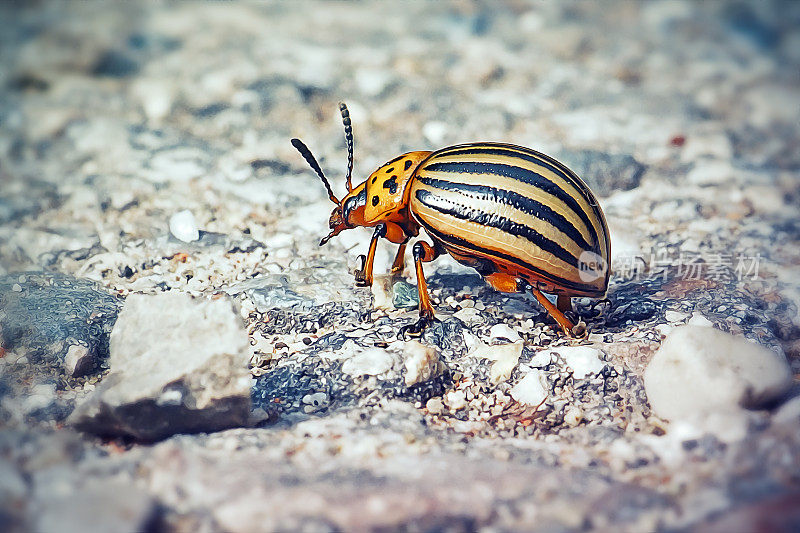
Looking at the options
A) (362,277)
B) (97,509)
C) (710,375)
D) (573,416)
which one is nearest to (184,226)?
(362,277)

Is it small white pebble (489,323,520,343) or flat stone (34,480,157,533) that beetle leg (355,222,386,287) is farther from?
flat stone (34,480,157,533)

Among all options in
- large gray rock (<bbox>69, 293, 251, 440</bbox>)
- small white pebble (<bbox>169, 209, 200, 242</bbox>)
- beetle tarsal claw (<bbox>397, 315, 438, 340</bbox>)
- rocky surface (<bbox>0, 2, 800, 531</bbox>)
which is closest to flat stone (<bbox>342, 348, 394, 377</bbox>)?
rocky surface (<bbox>0, 2, 800, 531</bbox>)

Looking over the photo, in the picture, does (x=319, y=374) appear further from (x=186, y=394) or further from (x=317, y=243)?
(x=317, y=243)

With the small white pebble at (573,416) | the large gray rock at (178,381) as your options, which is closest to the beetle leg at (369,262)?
the large gray rock at (178,381)

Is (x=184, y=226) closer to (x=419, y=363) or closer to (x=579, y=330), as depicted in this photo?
(x=419, y=363)

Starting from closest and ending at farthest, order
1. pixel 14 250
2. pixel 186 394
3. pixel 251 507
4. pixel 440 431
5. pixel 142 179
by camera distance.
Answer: pixel 251 507 < pixel 186 394 < pixel 440 431 < pixel 14 250 < pixel 142 179

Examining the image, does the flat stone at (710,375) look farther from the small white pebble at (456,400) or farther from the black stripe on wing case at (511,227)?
the small white pebble at (456,400)

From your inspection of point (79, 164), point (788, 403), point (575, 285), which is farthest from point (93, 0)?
point (788, 403)

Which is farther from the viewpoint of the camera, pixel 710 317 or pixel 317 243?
pixel 317 243
